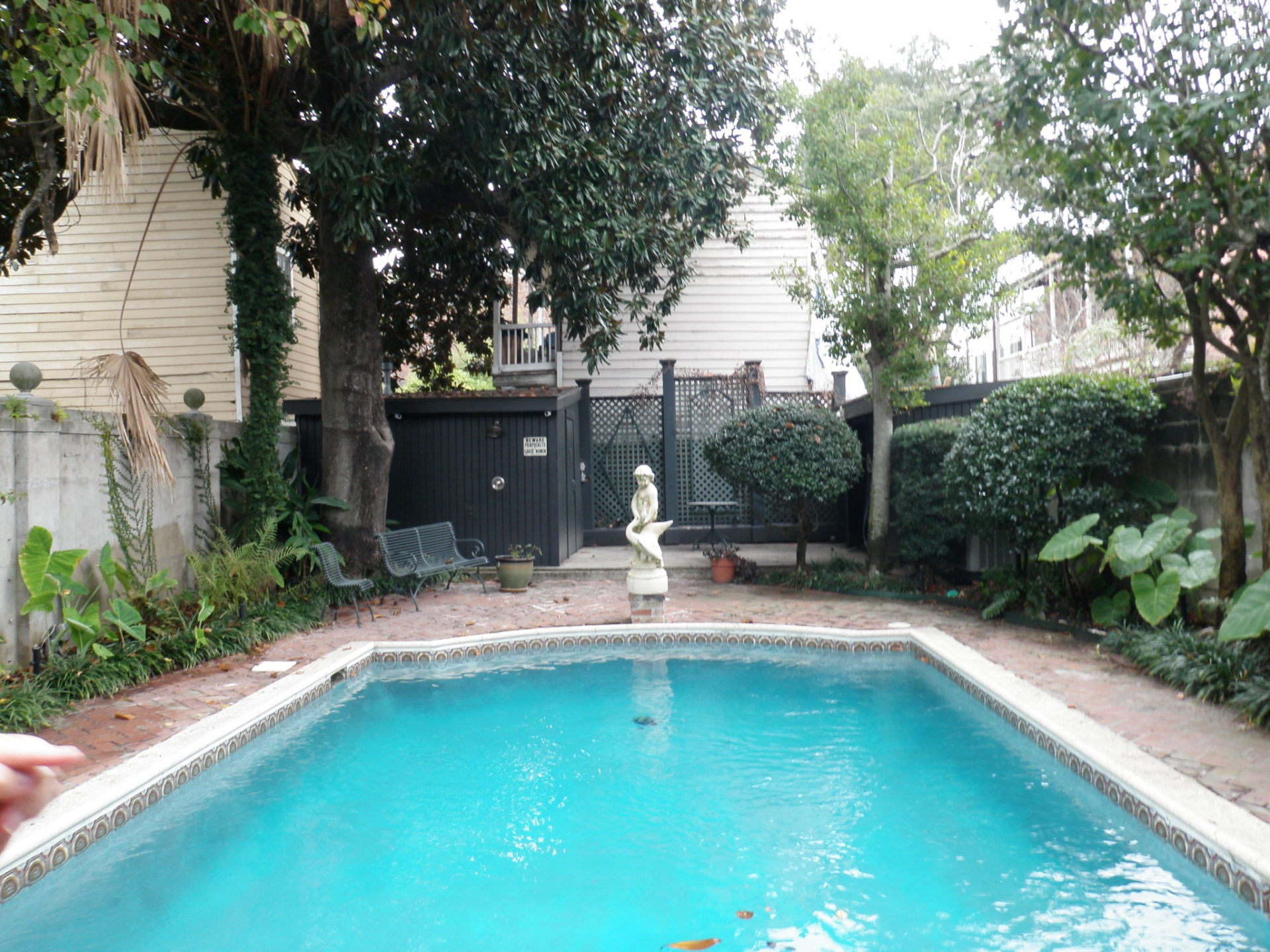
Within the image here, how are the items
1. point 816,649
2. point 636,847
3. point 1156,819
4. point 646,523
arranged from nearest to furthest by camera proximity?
1. point 1156,819
2. point 636,847
3. point 816,649
4. point 646,523

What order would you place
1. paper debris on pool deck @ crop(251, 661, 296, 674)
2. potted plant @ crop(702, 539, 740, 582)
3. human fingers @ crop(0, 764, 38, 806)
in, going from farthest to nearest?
potted plant @ crop(702, 539, 740, 582), paper debris on pool deck @ crop(251, 661, 296, 674), human fingers @ crop(0, 764, 38, 806)

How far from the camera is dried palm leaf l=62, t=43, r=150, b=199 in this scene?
5320mm

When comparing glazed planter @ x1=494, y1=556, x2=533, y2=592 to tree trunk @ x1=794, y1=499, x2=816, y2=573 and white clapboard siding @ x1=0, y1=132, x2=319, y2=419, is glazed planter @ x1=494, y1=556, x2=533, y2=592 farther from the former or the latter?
white clapboard siding @ x1=0, y1=132, x2=319, y2=419

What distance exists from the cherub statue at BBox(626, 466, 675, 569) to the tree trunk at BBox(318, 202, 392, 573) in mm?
3672

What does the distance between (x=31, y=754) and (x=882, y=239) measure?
29.5 feet

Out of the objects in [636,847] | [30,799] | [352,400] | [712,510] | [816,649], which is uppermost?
[352,400]

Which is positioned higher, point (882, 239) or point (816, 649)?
point (882, 239)

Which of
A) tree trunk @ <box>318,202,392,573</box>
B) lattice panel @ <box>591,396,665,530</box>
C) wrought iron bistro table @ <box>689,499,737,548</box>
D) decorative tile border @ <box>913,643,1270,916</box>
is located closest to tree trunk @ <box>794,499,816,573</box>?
wrought iron bistro table @ <box>689,499,737,548</box>

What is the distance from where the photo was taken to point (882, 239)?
885 centimetres

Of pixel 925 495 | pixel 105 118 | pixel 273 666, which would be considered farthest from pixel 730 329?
pixel 105 118

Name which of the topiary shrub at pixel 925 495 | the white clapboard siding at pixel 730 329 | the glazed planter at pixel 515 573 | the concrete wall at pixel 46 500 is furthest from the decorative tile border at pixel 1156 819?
the white clapboard siding at pixel 730 329

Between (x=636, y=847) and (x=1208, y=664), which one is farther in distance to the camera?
(x=1208, y=664)

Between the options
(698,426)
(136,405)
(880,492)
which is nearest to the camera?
(136,405)

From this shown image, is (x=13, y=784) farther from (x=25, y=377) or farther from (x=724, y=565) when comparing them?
(x=724, y=565)
